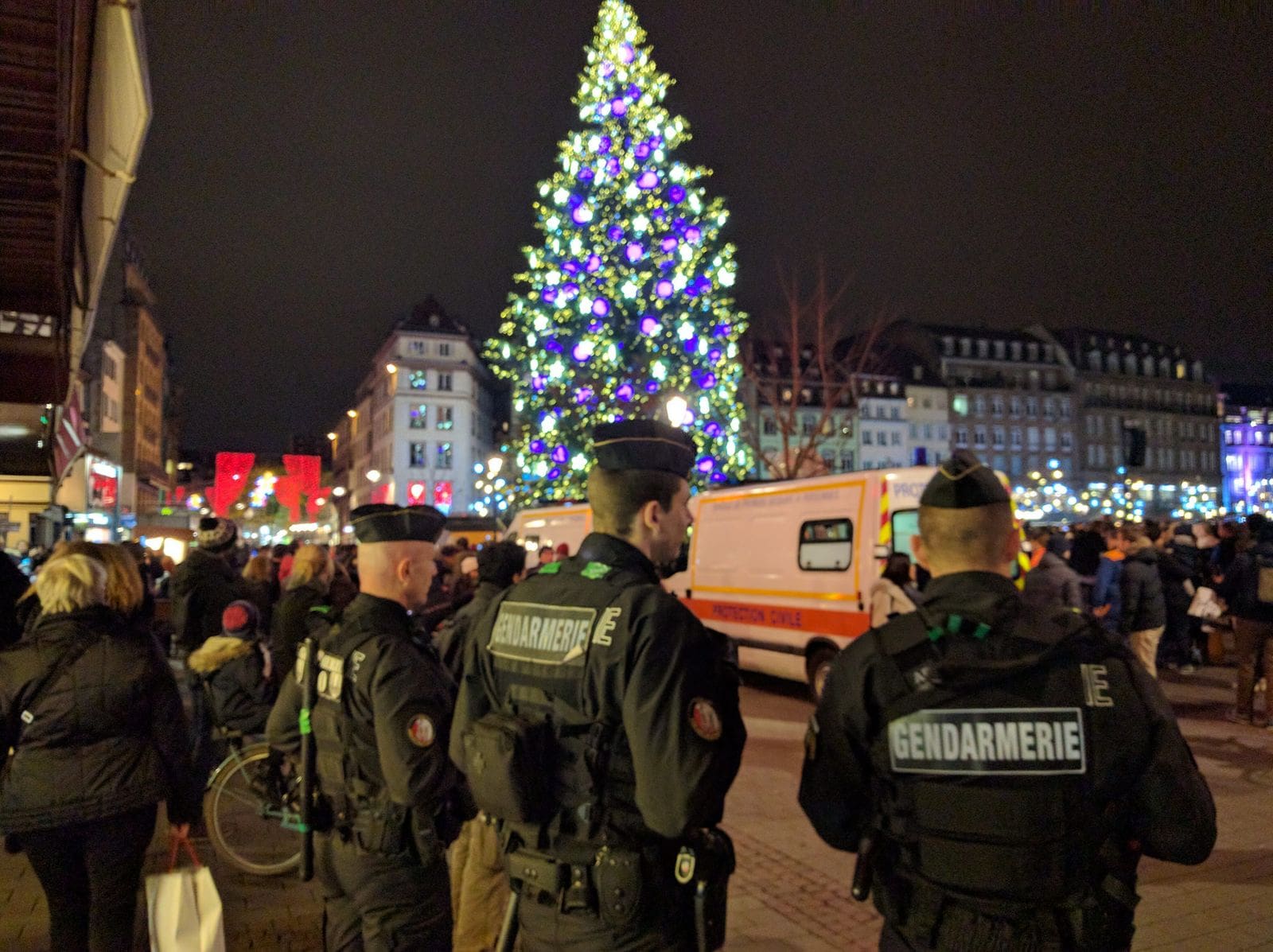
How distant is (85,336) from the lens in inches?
397

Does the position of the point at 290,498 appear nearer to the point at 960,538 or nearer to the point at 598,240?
the point at 598,240

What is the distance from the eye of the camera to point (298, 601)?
646 centimetres

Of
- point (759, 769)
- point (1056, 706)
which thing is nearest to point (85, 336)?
point (759, 769)

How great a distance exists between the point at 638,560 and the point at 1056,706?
1.13 metres

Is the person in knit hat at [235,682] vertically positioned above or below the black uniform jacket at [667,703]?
below

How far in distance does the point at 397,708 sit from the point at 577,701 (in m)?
0.89

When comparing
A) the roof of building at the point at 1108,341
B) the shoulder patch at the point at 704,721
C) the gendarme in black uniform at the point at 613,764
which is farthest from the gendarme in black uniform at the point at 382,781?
the roof of building at the point at 1108,341

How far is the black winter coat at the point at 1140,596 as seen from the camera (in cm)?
1061

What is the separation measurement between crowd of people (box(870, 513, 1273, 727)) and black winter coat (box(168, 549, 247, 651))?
17.4 ft

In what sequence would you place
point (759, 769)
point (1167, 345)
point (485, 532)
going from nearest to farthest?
point (759, 769) → point (485, 532) → point (1167, 345)

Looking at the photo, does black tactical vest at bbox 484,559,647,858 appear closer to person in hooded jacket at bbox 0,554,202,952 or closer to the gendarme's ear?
the gendarme's ear

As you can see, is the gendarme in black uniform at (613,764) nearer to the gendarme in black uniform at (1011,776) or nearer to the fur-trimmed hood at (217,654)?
the gendarme in black uniform at (1011,776)

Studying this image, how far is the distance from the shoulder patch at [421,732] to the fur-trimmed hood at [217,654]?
3.34m

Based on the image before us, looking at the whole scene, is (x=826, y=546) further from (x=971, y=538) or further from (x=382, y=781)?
(x=971, y=538)
